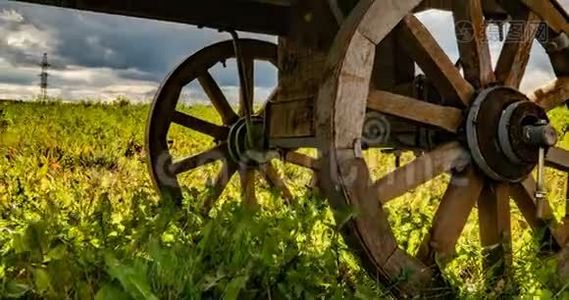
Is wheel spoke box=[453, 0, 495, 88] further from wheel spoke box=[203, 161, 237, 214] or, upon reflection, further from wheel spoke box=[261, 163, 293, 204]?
wheel spoke box=[203, 161, 237, 214]

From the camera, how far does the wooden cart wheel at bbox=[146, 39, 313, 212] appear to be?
14.3 ft

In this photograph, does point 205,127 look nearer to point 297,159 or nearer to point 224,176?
point 224,176

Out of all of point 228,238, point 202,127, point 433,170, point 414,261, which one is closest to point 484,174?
point 433,170

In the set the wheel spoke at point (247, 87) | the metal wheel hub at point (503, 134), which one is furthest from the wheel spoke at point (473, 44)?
the wheel spoke at point (247, 87)

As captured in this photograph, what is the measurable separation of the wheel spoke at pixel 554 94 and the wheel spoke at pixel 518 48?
18 cm

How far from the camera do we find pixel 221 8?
12.8 feet

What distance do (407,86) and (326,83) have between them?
127cm

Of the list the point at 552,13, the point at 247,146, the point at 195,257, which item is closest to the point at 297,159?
the point at 247,146

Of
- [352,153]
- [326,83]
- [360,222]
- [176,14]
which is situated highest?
[176,14]

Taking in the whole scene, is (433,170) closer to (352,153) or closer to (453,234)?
(453,234)

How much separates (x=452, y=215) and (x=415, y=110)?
0.46 m

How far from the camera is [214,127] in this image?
450 centimetres

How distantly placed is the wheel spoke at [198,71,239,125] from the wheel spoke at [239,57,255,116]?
0.24 ft

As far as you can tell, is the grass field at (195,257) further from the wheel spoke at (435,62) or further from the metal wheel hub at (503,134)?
the wheel spoke at (435,62)
